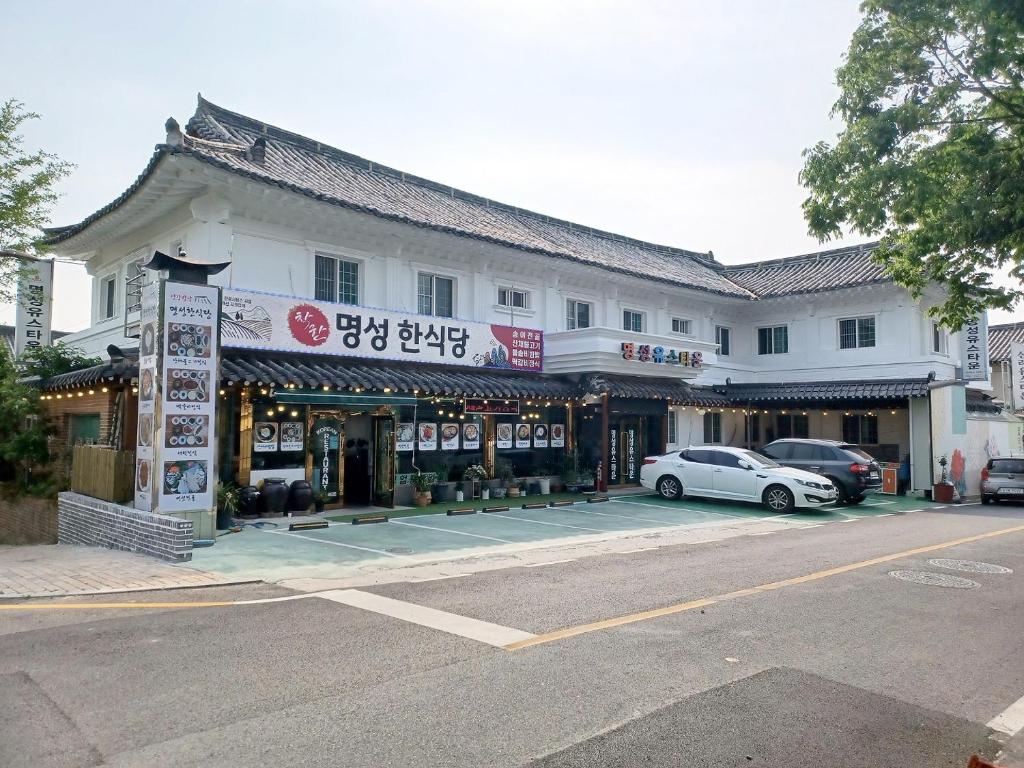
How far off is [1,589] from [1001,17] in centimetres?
1353

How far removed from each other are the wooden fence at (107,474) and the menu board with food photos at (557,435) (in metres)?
11.7

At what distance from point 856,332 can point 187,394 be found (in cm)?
2361

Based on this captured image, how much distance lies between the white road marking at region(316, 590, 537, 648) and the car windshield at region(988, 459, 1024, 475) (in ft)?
69.0

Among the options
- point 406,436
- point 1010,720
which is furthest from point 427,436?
point 1010,720

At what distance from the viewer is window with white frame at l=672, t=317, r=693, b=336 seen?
26625 mm

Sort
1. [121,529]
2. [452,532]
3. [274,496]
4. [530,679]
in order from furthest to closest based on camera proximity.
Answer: [274,496]
[452,532]
[121,529]
[530,679]

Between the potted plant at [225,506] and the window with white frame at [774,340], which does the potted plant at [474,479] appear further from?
the window with white frame at [774,340]

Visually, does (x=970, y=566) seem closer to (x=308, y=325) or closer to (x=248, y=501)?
(x=248, y=501)

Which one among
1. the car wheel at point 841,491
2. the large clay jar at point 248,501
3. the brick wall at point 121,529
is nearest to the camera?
the brick wall at point 121,529

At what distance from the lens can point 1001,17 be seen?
8461 mm

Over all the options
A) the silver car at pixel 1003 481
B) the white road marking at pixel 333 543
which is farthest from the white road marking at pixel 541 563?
the silver car at pixel 1003 481

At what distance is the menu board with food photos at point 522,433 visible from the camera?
20641 mm

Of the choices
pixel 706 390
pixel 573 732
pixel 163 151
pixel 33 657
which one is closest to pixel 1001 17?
pixel 573 732

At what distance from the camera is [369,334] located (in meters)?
16.6
